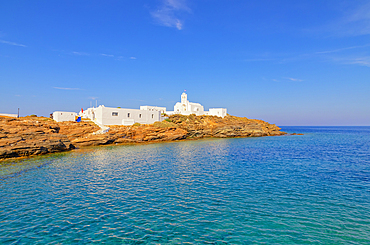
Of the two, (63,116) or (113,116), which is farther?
(113,116)

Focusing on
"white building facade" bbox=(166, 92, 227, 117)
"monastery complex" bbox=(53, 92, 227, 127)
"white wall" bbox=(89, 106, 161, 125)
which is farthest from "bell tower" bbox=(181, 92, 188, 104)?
"white wall" bbox=(89, 106, 161, 125)

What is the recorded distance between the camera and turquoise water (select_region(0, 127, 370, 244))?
36.2 ft

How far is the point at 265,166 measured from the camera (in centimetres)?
2816

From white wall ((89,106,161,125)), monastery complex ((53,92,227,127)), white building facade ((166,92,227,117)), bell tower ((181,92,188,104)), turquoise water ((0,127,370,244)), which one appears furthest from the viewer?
bell tower ((181,92,188,104))

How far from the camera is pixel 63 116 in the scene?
62125 millimetres

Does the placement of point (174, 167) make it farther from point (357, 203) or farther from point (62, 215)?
point (357, 203)

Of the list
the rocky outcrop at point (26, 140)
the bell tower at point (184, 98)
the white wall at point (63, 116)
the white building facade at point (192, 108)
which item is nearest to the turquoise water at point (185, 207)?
the rocky outcrop at point (26, 140)

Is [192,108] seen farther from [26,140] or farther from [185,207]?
[185,207]

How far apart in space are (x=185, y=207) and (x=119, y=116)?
195 ft

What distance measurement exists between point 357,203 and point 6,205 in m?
25.5

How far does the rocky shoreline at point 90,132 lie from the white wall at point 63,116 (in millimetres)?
1811

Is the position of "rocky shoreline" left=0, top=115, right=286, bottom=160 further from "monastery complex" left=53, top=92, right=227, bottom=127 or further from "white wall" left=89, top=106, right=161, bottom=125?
"white wall" left=89, top=106, right=161, bottom=125

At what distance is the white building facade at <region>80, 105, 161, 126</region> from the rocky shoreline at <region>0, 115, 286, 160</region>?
3730mm

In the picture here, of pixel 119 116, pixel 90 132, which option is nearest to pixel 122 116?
pixel 119 116
